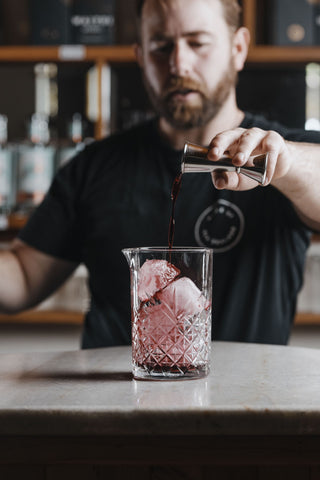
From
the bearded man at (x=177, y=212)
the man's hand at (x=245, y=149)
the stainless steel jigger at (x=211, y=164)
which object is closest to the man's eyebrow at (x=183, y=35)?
the bearded man at (x=177, y=212)

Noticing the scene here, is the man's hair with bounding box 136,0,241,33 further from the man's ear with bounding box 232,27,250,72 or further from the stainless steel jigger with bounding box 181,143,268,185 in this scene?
the stainless steel jigger with bounding box 181,143,268,185

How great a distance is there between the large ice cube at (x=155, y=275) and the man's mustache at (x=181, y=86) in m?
0.84

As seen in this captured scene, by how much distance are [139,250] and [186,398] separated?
22 cm

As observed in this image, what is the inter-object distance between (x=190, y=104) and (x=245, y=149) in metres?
0.73

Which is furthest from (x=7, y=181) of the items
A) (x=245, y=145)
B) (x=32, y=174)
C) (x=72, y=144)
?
(x=245, y=145)

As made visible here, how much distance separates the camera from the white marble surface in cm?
65

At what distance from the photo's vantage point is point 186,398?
28.0 inches

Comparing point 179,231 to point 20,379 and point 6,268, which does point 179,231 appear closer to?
point 6,268

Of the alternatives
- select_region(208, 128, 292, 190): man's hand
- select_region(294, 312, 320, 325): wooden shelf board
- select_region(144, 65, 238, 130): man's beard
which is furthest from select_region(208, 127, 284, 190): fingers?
select_region(294, 312, 320, 325): wooden shelf board

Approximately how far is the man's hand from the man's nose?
566mm

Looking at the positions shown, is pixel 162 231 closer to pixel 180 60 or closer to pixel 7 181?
pixel 180 60

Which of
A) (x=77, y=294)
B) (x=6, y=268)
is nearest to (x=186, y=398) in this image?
(x=6, y=268)

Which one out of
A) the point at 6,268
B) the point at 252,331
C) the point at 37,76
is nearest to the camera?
the point at 252,331

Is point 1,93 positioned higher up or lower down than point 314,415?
higher up
